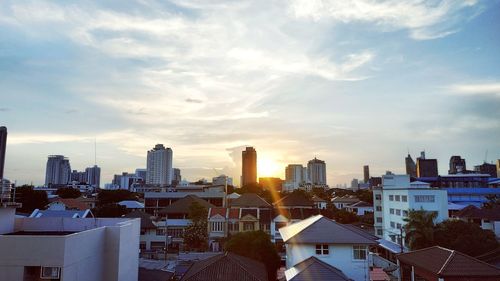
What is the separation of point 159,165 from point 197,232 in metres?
144

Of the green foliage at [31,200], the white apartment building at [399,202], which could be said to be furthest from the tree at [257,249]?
the green foliage at [31,200]

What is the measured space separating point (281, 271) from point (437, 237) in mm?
18187

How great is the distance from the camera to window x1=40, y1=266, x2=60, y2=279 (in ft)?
54.0

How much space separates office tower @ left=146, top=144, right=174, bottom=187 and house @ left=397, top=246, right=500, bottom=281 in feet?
567

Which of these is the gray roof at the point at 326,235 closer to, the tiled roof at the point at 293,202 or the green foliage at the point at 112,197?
the tiled roof at the point at 293,202

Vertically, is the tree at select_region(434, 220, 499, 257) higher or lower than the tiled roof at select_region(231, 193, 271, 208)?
lower

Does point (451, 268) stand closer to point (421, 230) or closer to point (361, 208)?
point (421, 230)

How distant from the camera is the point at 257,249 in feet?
113

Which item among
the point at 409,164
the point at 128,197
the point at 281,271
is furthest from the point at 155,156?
the point at 281,271

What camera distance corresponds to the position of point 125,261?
22219mm

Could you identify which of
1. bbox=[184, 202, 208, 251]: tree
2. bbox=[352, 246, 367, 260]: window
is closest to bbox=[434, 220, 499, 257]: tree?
bbox=[352, 246, 367, 260]: window

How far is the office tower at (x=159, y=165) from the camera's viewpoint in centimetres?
19038

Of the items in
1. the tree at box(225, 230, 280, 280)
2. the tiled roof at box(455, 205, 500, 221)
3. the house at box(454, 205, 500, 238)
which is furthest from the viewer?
the tiled roof at box(455, 205, 500, 221)

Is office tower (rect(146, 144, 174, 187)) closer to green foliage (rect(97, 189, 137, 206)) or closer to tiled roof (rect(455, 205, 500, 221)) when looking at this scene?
green foliage (rect(97, 189, 137, 206))
